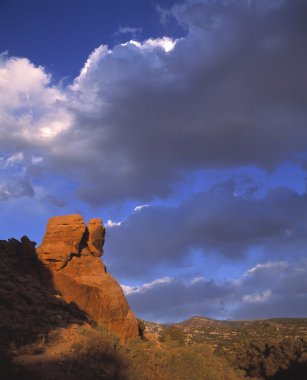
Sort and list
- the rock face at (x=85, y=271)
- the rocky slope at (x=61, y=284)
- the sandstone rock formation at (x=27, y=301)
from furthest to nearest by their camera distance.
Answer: the rock face at (x=85, y=271) → the rocky slope at (x=61, y=284) → the sandstone rock formation at (x=27, y=301)

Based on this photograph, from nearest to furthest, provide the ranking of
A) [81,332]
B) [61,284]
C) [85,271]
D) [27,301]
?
[81,332]
[27,301]
[61,284]
[85,271]

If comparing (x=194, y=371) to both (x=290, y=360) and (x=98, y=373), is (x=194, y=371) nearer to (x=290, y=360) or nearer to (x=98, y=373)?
(x=98, y=373)

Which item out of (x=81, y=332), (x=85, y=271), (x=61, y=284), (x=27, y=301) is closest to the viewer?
(x=81, y=332)

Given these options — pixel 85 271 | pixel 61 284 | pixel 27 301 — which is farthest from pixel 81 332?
pixel 85 271

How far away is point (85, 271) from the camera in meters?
31.6

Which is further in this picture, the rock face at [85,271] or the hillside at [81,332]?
the rock face at [85,271]

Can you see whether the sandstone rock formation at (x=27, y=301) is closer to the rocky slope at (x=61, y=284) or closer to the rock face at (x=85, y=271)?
the rocky slope at (x=61, y=284)

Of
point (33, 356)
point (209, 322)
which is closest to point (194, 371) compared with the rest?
point (33, 356)

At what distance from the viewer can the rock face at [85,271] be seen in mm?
28484

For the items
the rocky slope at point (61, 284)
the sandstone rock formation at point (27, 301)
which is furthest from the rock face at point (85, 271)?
the sandstone rock formation at point (27, 301)

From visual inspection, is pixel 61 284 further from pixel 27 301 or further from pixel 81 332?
pixel 81 332

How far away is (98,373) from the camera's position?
629 inches

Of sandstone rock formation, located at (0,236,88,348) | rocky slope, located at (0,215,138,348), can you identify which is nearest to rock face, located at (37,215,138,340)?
rocky slope, located at (0,215,138,348)

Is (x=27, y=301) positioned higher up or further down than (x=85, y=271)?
further down
